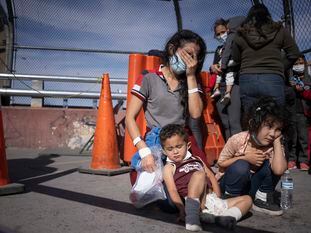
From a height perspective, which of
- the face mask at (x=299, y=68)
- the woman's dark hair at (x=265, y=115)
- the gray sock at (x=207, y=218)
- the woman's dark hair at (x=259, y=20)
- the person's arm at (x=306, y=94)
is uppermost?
the woman's dark hair at (x=259, y=20)

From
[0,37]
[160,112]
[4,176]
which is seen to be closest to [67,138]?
[0,37]

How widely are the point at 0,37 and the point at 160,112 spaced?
16.7 feet

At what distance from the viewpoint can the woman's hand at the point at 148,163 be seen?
→ 99.4 inches

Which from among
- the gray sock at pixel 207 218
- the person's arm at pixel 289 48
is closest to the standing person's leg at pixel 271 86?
the person's arm at pixel 289 48

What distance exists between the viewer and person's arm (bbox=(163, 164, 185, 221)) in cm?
Answer: 241

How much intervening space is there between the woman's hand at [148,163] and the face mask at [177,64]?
816 mm

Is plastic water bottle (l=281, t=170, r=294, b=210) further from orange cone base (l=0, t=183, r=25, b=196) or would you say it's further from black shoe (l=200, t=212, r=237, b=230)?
orange cone base (l=0, t=183, r=25, b=196)

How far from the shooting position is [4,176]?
3184 mm

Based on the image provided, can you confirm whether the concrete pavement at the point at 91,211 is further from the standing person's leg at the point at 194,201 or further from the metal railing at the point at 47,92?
the metal railing at the point at 47,92

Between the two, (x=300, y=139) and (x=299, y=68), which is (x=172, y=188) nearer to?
(x=300, y=139)

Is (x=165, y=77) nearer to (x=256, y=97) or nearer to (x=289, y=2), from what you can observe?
(x=256, y=97)

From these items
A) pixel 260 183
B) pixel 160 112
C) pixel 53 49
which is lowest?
pixel 260 183

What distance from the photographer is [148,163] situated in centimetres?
252

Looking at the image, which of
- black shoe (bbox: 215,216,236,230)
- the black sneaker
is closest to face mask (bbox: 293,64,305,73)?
the black sneaker
